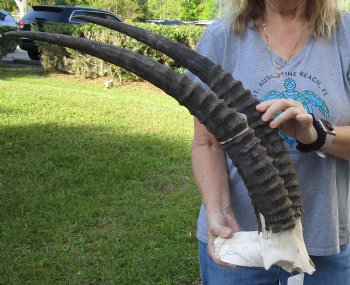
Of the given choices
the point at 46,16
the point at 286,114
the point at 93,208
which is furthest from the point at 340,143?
the point at 46,16

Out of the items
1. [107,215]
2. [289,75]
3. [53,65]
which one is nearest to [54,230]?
[107,215]

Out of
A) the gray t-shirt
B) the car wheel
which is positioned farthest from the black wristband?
the car wheel

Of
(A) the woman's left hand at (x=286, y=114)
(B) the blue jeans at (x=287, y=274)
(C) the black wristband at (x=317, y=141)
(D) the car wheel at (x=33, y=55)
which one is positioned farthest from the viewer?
(D) the car wheel at (x=33, y=55)

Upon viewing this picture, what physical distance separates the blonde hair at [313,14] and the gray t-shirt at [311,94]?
3 cm

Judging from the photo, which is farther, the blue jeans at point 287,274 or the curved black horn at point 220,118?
the blue jeans at point 287,274

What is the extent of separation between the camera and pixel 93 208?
599 cm

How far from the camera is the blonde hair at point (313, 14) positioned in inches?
86.0

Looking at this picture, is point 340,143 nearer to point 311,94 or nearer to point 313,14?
point 311,94

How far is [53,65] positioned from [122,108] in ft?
19.8

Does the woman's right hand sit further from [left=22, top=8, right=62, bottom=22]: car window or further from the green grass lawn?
[left=22, top=8, right=62, bottom=22]: car window

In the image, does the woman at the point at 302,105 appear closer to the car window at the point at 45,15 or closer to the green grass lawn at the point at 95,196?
the green grass lawn at the point at 95,196

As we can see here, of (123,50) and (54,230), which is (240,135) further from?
(54,230)

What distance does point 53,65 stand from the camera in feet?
53.5

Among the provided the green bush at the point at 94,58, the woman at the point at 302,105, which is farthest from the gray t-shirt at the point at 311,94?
the green bush at the point at 94,58
